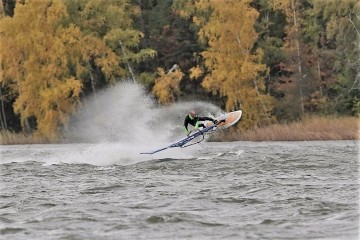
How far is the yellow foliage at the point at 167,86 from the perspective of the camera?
5078 cm

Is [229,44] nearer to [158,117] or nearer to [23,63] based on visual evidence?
[158,117]

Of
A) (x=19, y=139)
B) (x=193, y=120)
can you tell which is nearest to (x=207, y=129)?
(x=193, y=120)

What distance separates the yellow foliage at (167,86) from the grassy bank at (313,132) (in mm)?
9332

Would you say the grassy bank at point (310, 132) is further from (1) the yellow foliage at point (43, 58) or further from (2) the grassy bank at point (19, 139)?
(2) the grassy bank at point (19, 139)

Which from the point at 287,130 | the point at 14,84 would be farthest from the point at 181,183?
the point at 14,84

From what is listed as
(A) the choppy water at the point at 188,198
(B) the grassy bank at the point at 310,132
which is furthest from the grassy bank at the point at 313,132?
(A) the choppy water at the point at 188,198

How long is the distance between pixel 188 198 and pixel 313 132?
22140mm

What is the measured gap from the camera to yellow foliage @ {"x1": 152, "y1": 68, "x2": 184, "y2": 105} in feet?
167

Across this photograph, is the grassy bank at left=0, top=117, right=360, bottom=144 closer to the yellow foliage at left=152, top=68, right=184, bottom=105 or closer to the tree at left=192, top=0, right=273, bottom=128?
the tree at left=192, top=0, right=273, bottom=128

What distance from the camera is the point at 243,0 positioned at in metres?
48.4

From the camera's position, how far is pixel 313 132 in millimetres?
38312

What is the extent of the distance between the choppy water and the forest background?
2132 centimetres

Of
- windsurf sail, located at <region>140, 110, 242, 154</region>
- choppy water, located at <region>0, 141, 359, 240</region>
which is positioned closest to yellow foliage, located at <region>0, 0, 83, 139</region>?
windsurf sail, located at <region>140, 110, 242, 154</region>

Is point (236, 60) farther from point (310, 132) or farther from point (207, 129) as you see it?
point (207, 129)
